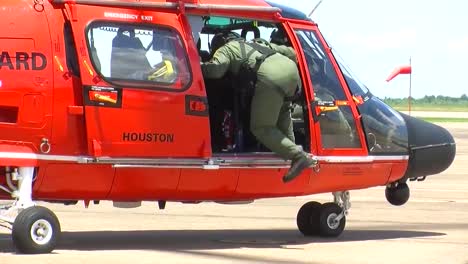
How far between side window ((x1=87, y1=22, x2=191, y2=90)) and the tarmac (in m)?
1.57

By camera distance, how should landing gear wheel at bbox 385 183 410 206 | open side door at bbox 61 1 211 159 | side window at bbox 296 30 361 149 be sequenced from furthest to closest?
landing gear wheel at bbox 385 183 410 206 < side window at bbox 296 30 361 149 < open side door at bbox 61 1 211 159

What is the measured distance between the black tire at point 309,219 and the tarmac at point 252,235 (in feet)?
0.38

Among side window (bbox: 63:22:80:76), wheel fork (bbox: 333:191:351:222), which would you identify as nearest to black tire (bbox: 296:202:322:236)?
wheel fork (bbox: 333:191:351:222)

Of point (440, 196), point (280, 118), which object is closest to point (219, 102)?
point (280, 118)

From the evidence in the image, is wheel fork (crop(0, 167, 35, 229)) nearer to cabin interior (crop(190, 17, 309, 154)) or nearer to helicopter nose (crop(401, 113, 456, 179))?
cabin interior (crop(190, 17, 309, 154))

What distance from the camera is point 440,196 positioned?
54.7ft

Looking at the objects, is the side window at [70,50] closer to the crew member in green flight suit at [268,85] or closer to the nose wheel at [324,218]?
the crew member in green flight suit at [268,85]

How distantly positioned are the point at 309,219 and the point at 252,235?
0.66 meters

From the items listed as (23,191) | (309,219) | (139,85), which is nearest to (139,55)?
(139,85)

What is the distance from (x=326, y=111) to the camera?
10.7 meters

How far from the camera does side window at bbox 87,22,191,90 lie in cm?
920

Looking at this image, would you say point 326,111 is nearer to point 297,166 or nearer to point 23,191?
point 297,166

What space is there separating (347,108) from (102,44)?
2973 mm

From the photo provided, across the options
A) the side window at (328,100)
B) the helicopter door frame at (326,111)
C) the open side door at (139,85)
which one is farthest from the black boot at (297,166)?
the open side door at (139,85)
